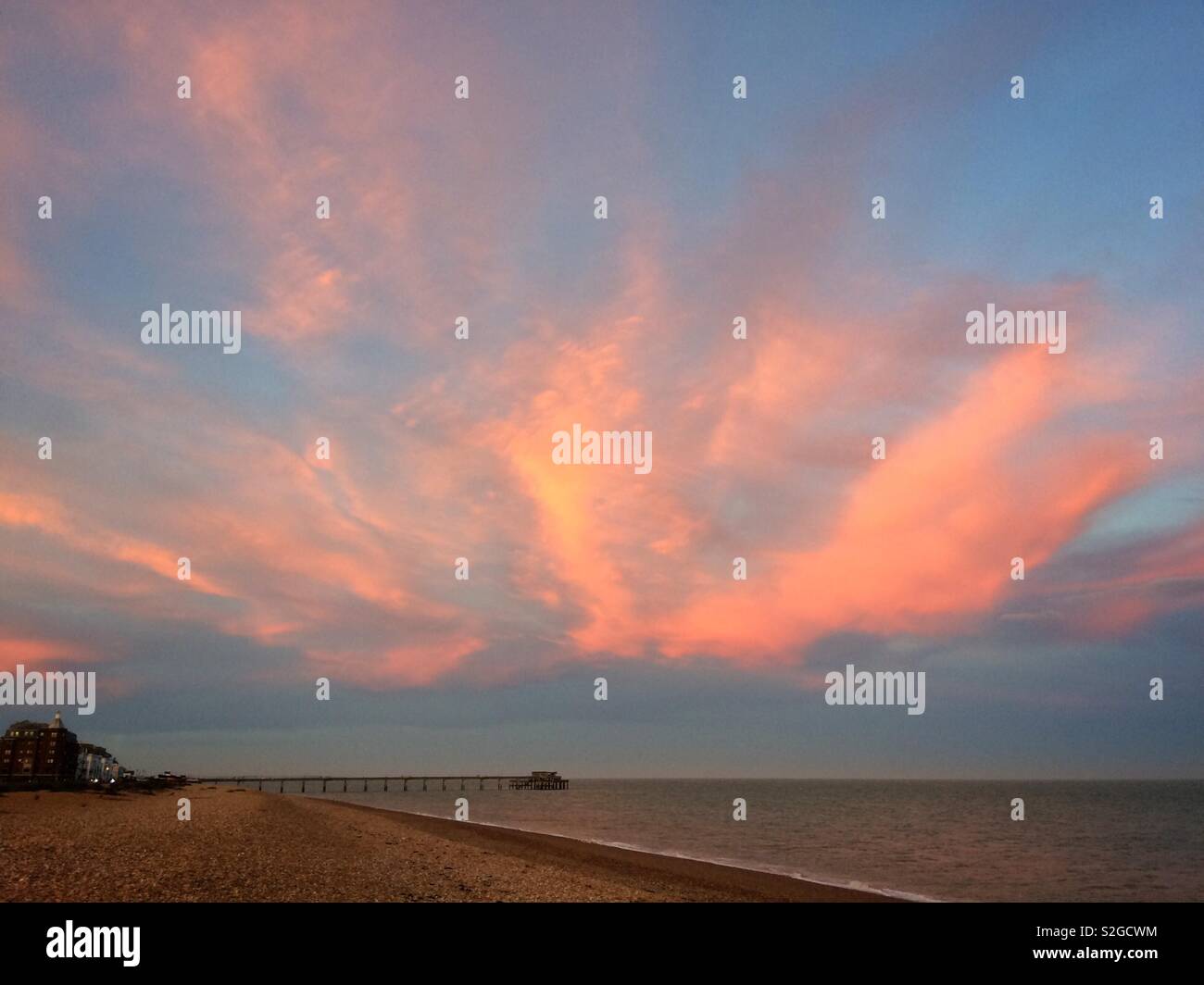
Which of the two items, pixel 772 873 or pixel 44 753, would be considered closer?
pixel 772 873

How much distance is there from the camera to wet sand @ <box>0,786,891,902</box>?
2108 cm

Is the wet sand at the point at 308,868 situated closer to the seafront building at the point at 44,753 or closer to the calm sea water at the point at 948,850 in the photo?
the calm sea water at the point at 948,850

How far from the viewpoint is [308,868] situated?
86.7 feet

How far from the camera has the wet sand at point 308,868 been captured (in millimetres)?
21078

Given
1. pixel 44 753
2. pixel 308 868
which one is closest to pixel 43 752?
pixel 44 753

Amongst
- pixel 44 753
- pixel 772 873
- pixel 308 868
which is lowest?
pixel 44 753

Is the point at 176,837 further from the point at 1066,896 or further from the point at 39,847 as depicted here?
the point at 1066,896

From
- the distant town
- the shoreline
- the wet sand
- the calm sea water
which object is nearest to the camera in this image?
the wet sand

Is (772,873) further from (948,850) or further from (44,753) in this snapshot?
(44,753)

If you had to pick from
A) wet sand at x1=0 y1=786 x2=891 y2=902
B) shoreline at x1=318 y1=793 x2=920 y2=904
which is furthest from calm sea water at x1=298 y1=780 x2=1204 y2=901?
wet sand at x1=0 y1=786 x2=891 y2=902

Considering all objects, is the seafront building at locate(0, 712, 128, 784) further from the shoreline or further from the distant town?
the shoreline

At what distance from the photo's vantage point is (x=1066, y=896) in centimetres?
3888
